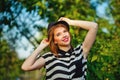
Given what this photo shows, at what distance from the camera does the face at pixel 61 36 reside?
5034 millimetres

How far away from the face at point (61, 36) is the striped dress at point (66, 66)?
0.36 ft

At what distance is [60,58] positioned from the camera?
16.4ft

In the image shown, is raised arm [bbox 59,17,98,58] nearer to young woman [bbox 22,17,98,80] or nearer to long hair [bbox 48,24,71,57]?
young woman [bbox 22,17,98,80]

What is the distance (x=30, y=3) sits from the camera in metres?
15.2

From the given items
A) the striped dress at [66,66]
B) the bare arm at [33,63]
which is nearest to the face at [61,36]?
the striped dress at [66,66]

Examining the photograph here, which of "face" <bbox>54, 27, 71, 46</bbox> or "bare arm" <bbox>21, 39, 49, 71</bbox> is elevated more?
"face" <bbox>54, 27, 71, 46</bbox>

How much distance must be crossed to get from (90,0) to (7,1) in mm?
4601

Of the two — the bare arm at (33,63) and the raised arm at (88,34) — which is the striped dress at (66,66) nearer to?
the bare arm at (33,63)

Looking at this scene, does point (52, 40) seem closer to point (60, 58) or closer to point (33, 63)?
point (60, 58)

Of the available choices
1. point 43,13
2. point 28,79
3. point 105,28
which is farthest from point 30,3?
point 28,79

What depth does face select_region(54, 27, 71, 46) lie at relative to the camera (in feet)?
16.5

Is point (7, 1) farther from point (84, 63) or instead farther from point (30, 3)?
point (84, 63)

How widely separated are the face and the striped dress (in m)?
0.11

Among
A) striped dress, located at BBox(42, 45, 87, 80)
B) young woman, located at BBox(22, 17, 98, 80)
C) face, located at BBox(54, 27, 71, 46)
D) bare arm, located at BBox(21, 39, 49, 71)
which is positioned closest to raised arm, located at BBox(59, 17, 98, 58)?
young woman, located at BBox(22, 17, 98, 80)
